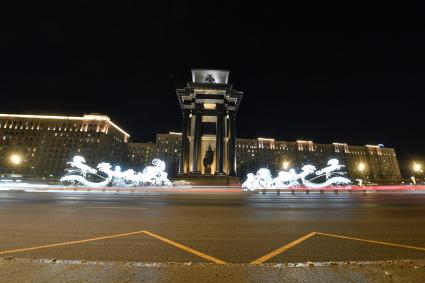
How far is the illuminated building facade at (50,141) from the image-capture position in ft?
342

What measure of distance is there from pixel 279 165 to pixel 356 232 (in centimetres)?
13645

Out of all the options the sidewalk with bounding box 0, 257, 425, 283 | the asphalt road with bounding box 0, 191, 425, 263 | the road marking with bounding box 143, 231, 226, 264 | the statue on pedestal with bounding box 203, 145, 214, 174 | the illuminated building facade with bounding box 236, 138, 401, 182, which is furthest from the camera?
the illuminated building facade with bounding box 236, 138, 401, 182

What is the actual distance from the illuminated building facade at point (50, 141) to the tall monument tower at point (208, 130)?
74158 mm

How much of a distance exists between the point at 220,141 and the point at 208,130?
27.3 feet

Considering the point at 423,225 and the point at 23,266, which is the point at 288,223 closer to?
the point at 423,225

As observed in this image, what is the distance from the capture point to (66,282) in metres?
3.66

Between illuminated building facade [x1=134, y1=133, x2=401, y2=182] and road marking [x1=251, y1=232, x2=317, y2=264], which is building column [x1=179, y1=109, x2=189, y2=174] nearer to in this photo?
road marking [x1=251, y1=232, x2=317, y2=264]

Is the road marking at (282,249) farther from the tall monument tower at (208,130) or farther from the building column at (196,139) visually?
the building column at (196,139)

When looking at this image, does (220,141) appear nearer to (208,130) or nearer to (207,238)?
(208,130)

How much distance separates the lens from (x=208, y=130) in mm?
56500

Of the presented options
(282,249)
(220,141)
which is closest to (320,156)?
(220,141)

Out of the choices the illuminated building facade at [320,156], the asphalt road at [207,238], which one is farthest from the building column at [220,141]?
the illuminated building facade at [320,156]

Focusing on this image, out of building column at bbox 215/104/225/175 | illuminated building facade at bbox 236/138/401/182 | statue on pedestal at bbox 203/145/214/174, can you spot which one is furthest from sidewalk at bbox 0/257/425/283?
illuminated building facade at bbox 236/138/401/182

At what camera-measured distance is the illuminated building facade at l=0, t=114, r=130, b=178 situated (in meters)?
104
